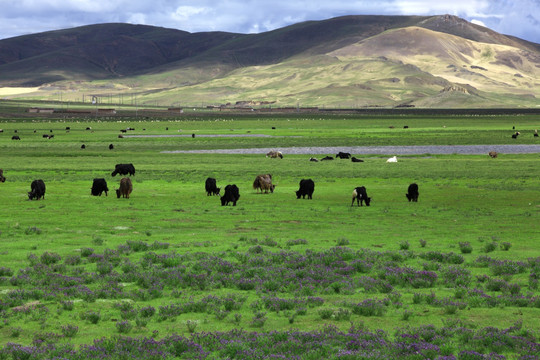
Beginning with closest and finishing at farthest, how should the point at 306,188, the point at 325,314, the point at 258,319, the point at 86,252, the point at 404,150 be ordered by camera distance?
the point at 258,319 → the point at 325,314 → the point at 86,252 → the point at 306,188 → the point at 404,150

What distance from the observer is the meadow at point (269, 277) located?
39.7 feet

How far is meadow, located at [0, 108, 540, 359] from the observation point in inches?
476

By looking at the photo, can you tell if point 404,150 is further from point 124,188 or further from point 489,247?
point 489,247

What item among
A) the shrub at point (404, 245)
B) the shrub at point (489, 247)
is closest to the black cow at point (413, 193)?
the shrub at point (404, 245)

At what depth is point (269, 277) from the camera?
1716 cm

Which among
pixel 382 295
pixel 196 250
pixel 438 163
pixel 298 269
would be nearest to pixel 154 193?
pixel 196 250

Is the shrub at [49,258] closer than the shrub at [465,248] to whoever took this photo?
Yes

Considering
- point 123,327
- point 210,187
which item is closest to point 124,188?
point 210,187

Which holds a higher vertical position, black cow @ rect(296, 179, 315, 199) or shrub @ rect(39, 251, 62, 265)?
black cow @ rect(296, 179, 315, 199)

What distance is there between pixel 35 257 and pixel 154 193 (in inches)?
852

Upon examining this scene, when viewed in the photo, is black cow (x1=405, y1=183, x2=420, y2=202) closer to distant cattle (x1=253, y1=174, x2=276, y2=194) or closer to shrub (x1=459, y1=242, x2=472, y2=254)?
distant cattle (x1=253, y1=174, x2=276, y2=194)

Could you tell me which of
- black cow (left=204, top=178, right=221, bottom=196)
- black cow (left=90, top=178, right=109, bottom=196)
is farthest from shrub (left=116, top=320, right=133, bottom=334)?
black cow (left=204, top=178, right=221, bottom=196)

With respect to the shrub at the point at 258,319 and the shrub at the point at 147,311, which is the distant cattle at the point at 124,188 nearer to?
the shrub at the point at 147,311

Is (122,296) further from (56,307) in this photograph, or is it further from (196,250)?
(196,250)
